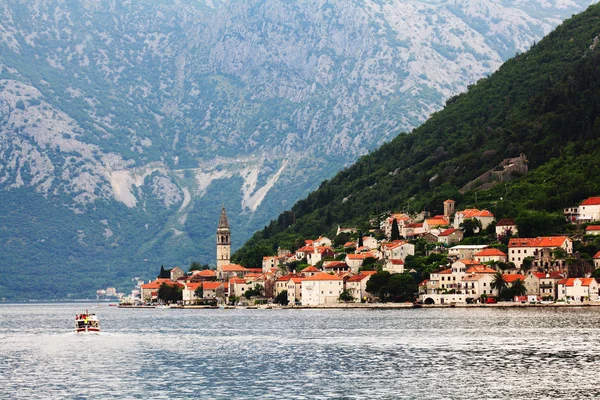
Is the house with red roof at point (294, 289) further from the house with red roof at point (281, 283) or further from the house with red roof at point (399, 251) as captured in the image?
the house with red roof at point (399, 251)

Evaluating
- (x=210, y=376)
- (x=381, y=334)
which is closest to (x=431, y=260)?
(x=381, y=334)

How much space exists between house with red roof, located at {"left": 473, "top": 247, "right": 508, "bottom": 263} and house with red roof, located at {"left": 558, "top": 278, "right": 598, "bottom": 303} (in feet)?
43.2

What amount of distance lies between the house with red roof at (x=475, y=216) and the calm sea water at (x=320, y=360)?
172ft

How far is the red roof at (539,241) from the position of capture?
6309 inches

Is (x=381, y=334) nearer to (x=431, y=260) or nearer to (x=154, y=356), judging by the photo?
(x=154, y=356)

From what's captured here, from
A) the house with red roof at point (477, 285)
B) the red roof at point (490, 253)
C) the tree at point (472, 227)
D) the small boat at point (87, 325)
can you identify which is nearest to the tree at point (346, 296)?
the house with red roof at point (477, 285)

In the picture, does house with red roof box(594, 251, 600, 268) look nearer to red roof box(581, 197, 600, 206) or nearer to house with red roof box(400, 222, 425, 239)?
red roof box(581, 197, 600, 206)

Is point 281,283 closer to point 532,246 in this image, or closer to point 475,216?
point 475,216

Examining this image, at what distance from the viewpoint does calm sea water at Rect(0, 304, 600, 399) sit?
6844cm

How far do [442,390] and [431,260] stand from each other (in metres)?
105

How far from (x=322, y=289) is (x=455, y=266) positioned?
2484 centimetres

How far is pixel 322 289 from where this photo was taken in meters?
178

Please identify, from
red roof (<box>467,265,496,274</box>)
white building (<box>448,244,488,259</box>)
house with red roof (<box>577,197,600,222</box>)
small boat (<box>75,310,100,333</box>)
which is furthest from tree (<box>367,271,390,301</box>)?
small boat (<box>75,310,100,333</box>)

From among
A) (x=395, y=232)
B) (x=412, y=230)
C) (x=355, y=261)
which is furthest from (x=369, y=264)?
(x=412, y=230)
